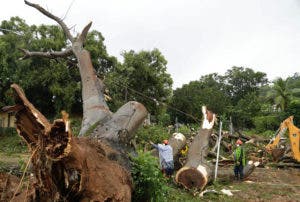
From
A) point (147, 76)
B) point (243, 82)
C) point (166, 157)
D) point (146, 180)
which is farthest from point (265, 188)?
point (243, 82)

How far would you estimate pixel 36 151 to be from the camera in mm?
4320

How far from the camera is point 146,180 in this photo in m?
6.50

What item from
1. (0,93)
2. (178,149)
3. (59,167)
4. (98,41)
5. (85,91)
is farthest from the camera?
(98,41)

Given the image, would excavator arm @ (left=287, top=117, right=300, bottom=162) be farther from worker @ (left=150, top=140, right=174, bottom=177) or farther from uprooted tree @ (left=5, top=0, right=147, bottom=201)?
uprooted tree @ (left=5, top=0, right=147, bottom=201)

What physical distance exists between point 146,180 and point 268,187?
560cm

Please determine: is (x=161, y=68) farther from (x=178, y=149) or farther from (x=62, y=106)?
(x=178, y=149)

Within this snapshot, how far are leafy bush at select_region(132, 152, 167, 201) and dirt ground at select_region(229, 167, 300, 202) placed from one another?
3.29 metres

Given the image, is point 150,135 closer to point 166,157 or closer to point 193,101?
point 166,157

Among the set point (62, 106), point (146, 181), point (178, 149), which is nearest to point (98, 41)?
point (62, 106)

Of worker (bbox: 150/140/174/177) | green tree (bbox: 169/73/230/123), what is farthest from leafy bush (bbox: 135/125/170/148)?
green tree (bbox: 169/73/230/123)

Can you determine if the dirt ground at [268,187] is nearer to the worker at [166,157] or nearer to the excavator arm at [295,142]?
the excavator arm at [295,142]

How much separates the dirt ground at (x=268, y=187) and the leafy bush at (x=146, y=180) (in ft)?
10.8

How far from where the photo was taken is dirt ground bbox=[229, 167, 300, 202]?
31.5 ft

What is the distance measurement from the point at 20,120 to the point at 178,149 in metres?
7.74
